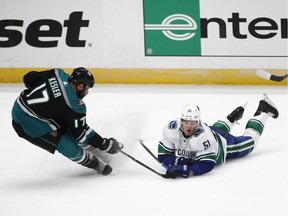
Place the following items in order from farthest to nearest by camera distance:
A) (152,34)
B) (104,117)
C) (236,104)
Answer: (152,34)
(236,104)
(104,117)

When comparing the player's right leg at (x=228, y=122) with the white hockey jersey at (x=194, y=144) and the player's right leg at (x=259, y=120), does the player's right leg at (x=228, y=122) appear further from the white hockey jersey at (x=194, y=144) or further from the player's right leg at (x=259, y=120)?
the white hockey jersey at (x=194, y=144)

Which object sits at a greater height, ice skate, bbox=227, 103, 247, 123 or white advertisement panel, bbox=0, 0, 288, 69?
white advertisement panel, bbox=0, 0, 288, 69

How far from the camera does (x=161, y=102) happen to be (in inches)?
281

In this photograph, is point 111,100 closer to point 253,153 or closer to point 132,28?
point 132,28

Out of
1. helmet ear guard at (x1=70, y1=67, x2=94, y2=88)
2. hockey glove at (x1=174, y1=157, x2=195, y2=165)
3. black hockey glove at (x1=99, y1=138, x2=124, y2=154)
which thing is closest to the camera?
helmet ear guard at (x1=70, y1=67, x2=94, y2=88)

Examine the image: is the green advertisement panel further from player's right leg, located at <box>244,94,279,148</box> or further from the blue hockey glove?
the blue hockey glove

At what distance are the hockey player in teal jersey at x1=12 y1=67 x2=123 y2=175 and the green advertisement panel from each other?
11.4 ft

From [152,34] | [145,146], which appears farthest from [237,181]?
[152,34]

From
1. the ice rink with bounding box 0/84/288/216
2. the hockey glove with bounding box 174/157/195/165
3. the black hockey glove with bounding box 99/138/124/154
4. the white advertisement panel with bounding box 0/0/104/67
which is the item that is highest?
the white advertisement panel with bounding box 0/0/104/67

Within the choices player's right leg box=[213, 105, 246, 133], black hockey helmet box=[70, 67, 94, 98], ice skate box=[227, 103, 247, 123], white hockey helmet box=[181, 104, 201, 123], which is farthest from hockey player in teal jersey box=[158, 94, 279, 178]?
black hockey helmet box=[70, 67, 94, 98]

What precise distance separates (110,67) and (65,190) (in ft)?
12.8

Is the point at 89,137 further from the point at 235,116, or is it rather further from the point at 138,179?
the point at 235,116

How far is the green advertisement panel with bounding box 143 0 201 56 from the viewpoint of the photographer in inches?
317

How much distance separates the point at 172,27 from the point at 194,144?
3.71 meters
